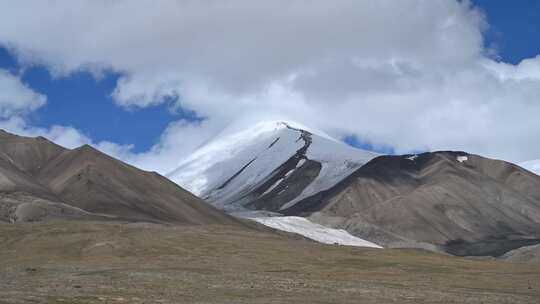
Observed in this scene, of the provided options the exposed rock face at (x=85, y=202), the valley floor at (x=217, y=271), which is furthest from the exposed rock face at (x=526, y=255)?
the valley floor at (x=217, y=271)

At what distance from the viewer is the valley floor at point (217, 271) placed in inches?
2007

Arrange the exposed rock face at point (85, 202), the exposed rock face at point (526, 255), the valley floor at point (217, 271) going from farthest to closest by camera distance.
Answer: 1. the exposed rock face at point (526, 255)
2. the exposed rock face at point (85, 202)
3. the valley floor at point (217, 271)

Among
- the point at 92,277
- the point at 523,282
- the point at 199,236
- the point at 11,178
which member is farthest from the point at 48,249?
the point at 11,178

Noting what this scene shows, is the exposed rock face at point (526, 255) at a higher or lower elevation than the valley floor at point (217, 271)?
higher

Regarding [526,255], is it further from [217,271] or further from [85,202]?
[217,271]

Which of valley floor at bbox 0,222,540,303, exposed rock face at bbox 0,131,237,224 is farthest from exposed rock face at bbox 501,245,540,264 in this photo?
valley floor at bbox 0,222,540,303

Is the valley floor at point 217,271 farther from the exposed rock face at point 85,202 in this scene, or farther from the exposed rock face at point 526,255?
the exposed rock face at point 526,255

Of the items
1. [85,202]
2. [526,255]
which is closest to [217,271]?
[85,202]

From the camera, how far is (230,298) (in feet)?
159

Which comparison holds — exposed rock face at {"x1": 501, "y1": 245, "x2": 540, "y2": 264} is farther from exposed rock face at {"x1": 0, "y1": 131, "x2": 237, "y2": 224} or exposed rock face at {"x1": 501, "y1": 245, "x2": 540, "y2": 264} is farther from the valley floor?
the valley floor

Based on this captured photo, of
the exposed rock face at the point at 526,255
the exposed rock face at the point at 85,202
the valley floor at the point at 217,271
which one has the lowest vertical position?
the valley floor at the point at 217,271

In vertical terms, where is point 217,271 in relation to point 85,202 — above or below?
below

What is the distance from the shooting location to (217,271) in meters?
76.9

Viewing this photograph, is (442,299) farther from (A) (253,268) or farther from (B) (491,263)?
(B) (491,263)
